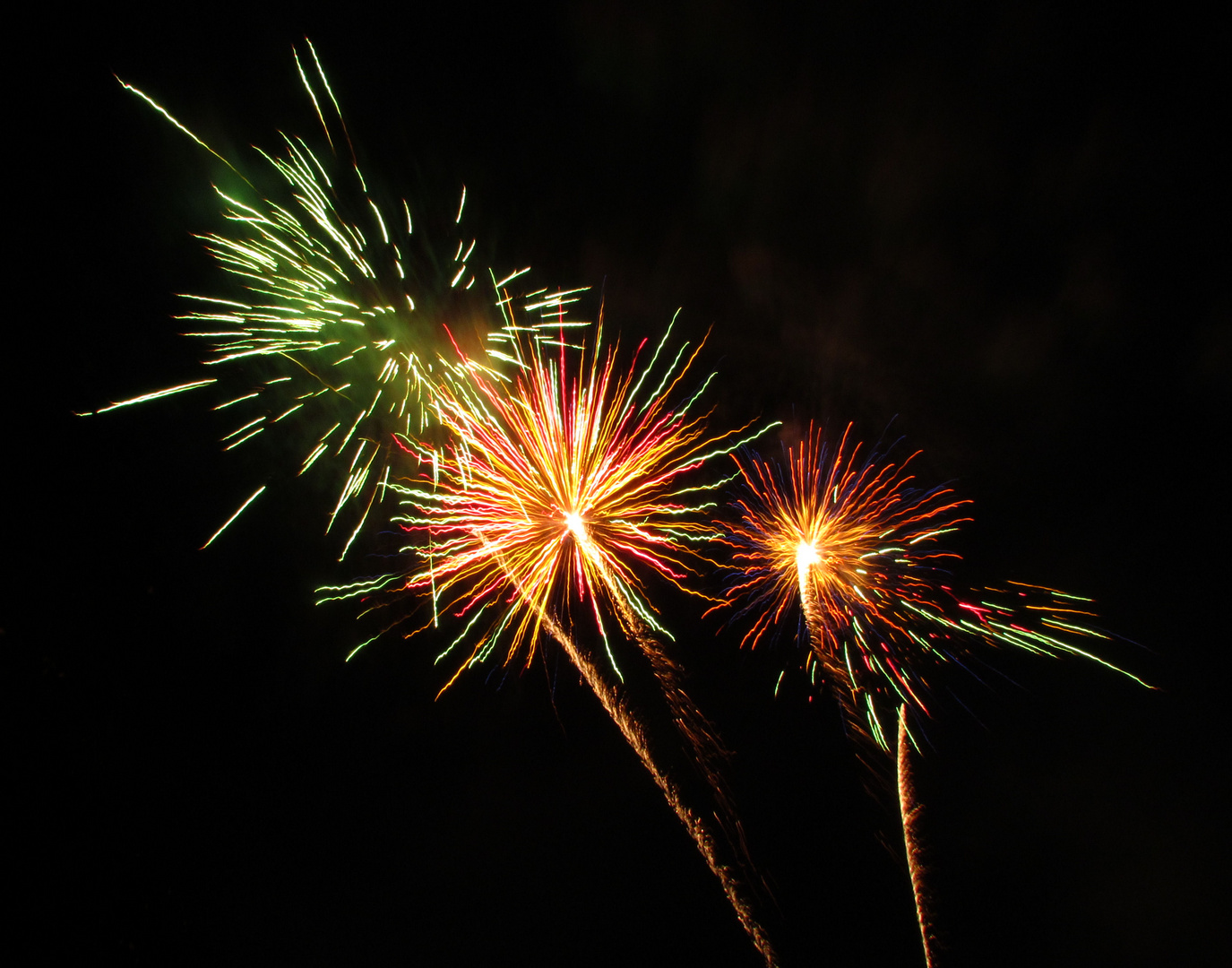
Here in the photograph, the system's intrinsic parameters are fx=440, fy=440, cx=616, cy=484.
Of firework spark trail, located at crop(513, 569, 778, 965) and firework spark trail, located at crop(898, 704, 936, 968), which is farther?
firework spark trail, located at crop(898, 704, 936, 968)

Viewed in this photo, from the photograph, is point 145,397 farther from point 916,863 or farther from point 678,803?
point 916,863

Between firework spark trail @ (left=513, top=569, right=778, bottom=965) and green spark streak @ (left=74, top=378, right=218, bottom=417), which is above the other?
green spark streak @ (left=74, top=378, right=218, bottom=417)

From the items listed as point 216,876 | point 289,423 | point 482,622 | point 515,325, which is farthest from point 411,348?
point 216,876

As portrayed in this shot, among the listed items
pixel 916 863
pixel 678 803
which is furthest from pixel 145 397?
pixel 916 863

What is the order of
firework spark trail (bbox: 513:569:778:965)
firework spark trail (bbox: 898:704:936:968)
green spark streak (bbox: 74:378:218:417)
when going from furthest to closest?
firework spark trail (bbox: 898:704:936:968), firework spark trail (bbox: 513:569:778:965), green spark streak (bbox: 74:378:218:417)

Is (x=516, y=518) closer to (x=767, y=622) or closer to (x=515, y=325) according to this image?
(x=515, y=325)

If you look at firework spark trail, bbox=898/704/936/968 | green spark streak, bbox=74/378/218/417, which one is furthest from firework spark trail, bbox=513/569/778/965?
green spark streak, bbox=74/378/218/417

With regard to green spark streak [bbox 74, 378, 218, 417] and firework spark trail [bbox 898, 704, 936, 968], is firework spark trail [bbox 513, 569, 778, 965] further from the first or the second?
green spark streak [bbox 74, 378, 218, 417]

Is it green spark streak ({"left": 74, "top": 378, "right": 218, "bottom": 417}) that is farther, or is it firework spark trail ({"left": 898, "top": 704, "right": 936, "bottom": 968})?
firework spark trail ({"left": 898, "top": 704, "right": 936, "bottom": 968})

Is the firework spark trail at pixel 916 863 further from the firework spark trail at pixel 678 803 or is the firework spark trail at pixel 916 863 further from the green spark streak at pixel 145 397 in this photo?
the green spark streak at pixel 145 397

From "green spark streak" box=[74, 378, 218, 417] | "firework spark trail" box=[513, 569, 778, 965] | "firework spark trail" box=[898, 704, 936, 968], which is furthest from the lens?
"firework spark trail" box=[898, 704, 936, 968]

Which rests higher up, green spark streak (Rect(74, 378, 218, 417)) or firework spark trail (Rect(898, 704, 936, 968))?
green spark streak (Rect(74, 378, 218, 417))
